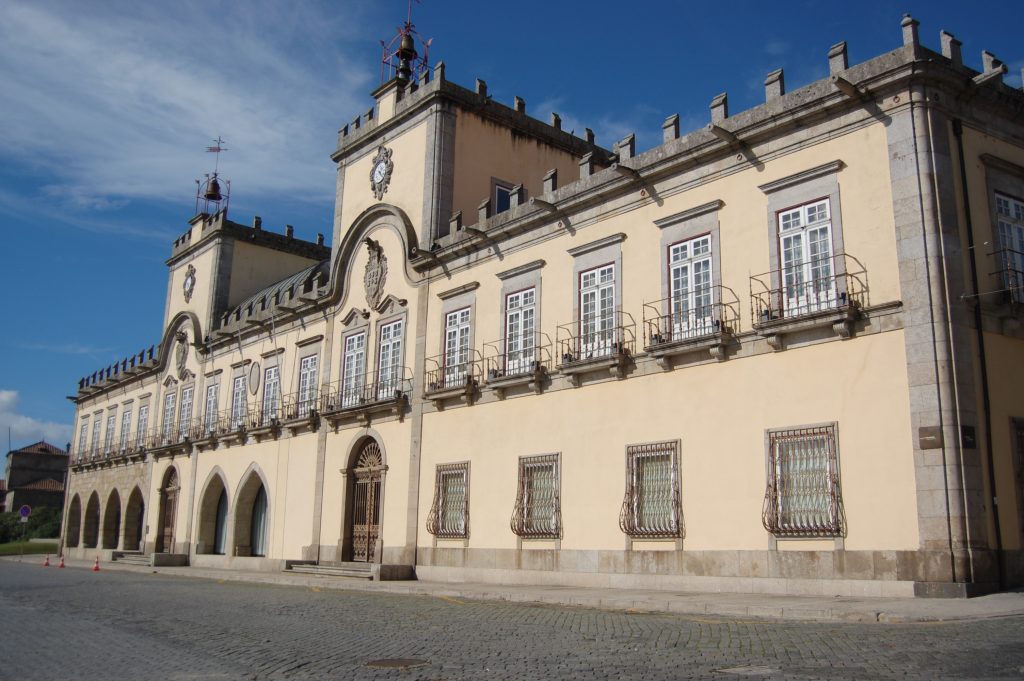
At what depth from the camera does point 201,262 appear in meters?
41.0

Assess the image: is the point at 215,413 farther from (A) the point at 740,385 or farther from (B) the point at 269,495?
(A) the point at 740,385

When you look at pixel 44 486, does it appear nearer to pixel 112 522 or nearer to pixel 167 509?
pixel 112 522

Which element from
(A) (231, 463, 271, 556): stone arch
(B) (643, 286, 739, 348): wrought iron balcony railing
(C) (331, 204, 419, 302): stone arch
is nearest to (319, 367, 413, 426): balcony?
(C) (331, 204, 419, 302): stone arch

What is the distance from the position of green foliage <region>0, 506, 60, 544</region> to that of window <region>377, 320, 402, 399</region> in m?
42.8

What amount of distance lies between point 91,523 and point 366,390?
94.4ft

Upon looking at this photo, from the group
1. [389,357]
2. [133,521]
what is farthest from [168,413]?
[389,357]

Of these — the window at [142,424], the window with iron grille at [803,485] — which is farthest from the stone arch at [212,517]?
the window with iron grille at [803,485]

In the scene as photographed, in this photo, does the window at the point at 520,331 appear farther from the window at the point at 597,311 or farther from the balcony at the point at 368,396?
the balcony at the point at 368,396

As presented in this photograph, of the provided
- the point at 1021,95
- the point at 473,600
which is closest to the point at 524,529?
the point at 473,600

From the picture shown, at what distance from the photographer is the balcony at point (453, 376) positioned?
74.5ft

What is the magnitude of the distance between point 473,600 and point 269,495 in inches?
632

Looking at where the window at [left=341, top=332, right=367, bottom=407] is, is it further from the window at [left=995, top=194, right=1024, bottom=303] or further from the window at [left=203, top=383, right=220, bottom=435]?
the window at [left=995, top=194, right=1024, bottom=303]

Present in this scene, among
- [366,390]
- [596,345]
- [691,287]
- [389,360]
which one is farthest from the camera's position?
[366,390]

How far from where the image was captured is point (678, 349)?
17469mm
